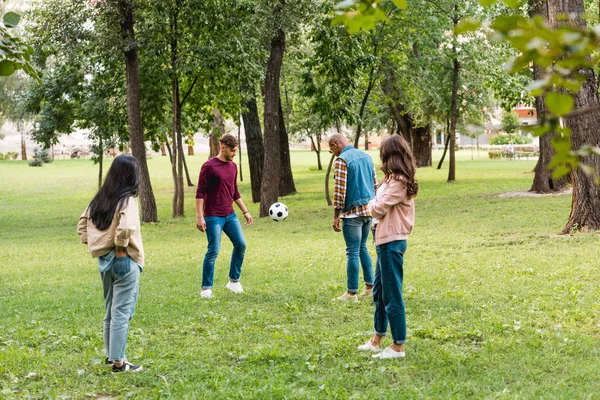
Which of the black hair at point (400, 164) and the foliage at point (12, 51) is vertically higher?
the foliage at point (12, 51)

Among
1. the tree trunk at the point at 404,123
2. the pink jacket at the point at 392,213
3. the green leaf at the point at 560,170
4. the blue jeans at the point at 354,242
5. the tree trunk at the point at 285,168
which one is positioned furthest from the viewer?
the tree trunk at the point at 285,168

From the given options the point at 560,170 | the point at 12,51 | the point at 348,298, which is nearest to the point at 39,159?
the point at 348,298

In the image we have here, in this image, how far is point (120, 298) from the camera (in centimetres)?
606

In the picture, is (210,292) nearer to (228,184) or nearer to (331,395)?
(228,184)

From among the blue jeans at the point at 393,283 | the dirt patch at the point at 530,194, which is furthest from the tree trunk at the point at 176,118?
the blue jeans at the point at 393,283

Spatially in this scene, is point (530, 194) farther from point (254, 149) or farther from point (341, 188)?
point (341, 188)

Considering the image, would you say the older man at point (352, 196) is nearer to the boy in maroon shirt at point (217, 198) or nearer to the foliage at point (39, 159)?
the boy in maroon shirt at point (217, 198)

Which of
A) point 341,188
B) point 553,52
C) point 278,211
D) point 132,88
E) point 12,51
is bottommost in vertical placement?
point 278,211

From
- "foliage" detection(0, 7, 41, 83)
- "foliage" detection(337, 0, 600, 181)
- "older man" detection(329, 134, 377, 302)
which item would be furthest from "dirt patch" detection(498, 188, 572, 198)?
"foliage" detection(337, 0, 600, 181)

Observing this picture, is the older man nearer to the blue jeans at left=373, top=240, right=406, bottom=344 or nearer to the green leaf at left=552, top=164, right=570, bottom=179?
the blue jeans at left=373, top=240, right=406, bottom=344

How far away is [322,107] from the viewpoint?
23750 millimetres

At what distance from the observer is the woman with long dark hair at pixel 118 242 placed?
5.94m

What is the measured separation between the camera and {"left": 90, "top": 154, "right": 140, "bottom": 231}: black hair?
19.5ft

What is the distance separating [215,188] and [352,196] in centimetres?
176
